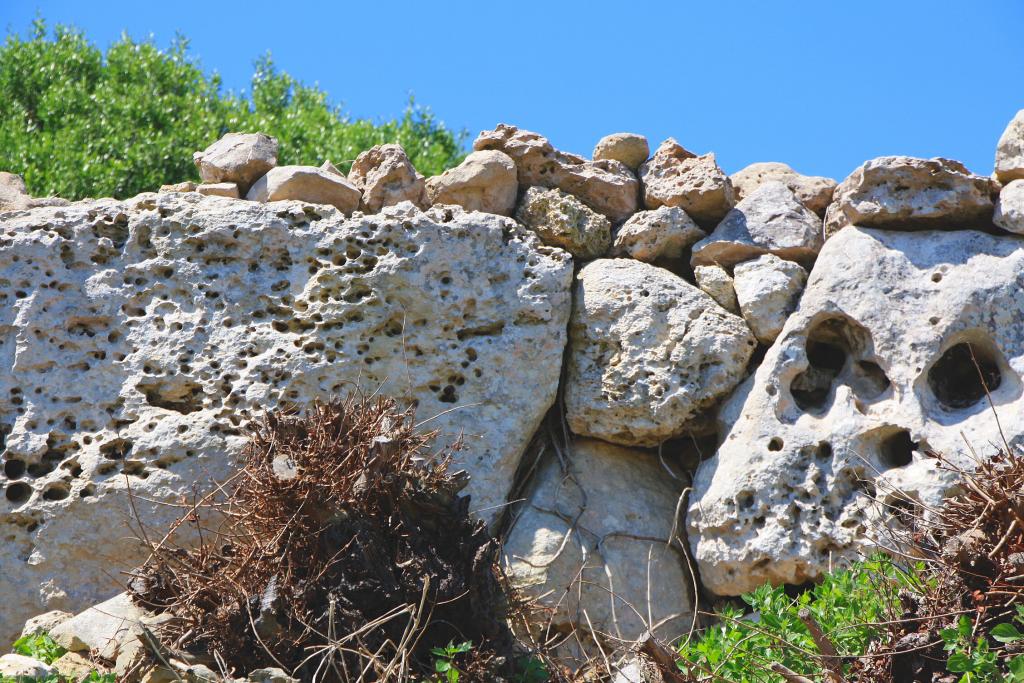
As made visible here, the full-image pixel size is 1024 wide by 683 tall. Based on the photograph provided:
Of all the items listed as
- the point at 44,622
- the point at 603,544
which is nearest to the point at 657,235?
the point at 603,544

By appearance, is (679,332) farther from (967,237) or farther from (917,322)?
(967,237)

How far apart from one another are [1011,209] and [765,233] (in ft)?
4.30

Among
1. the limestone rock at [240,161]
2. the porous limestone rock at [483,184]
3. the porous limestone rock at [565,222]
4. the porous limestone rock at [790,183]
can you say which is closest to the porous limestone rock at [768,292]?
the porous limestone rock at [790,183]

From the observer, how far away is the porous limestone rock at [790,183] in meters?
7.01

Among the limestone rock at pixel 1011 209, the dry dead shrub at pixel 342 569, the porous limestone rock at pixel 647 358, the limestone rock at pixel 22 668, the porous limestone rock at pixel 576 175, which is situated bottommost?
the limestone rock at pixel 22 668

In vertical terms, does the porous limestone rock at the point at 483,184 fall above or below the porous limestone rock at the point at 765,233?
above

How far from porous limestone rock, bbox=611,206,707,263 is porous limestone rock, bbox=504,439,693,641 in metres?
1.16

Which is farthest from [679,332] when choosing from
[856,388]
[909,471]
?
[909,471]

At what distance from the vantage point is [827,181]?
706 centimetres

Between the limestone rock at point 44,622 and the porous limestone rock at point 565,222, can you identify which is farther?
the porous limestone rock at point 565,222

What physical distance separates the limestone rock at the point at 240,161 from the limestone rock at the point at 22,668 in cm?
324

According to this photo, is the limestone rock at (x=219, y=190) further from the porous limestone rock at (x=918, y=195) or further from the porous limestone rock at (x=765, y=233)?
the porous limestone rock at (x=918, y=195)

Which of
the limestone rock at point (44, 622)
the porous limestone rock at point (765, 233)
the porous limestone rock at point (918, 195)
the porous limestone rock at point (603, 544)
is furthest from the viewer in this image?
the porous limestone rock at point (765, 233)

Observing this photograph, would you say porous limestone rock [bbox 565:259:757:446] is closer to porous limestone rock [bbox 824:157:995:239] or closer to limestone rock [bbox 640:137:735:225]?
limestone rock [bbox 640:137:735:225]
